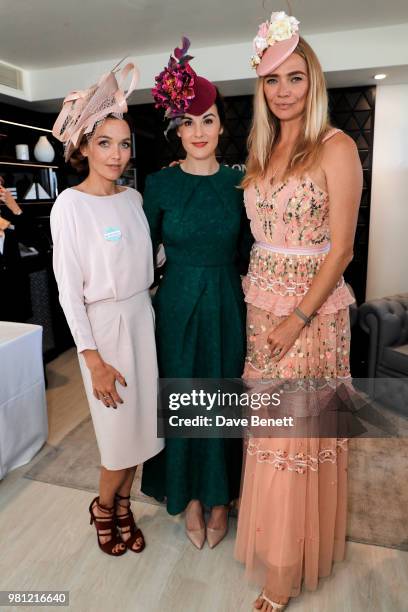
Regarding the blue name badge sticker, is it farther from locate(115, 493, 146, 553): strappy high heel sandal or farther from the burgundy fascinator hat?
locate(115, 493, 146, 553): strappy high heel sandal

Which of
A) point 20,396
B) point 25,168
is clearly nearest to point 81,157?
point 20,396

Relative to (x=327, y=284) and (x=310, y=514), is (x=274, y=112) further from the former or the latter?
(x=310, y=514)

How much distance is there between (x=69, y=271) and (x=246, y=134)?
3.99m

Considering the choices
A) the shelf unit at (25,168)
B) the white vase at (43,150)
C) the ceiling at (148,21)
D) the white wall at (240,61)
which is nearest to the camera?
the ceiling at (148,21)

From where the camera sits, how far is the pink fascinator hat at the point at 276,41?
1357mm

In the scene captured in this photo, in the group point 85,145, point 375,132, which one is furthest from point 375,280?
point 85,145

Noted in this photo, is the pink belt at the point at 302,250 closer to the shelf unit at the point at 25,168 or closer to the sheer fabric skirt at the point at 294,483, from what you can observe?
the sheer fabric skirt at the point at 294,483

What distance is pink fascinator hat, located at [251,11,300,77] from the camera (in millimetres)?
1357

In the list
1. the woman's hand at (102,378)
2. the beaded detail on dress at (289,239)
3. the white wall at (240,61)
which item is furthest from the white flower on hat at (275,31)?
the white wall at (240,61)

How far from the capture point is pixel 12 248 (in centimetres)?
357

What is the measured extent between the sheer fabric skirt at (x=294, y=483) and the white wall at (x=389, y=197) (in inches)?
147

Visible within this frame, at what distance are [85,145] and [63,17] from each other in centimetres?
211

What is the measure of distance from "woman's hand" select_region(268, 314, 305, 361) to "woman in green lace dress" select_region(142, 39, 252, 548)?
26 cm

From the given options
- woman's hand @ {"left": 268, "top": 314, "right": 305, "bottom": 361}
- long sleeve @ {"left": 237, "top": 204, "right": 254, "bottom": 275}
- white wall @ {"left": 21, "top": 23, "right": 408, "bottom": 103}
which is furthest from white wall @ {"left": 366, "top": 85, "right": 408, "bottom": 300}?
woman's hand @ {"left": 268, "top": 314, "right": 305, "bottom": 361}
